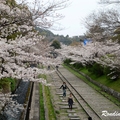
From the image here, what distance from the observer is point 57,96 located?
2166 cm

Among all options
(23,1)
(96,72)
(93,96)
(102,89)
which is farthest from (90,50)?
(23,1)

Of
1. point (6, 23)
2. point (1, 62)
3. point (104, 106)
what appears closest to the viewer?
point (6, 23)

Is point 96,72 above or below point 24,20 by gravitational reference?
below

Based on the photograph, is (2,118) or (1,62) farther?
(2,118)

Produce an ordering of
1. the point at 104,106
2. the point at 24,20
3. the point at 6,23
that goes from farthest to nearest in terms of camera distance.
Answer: the point at 104,106
the point at 6,23
the point at 24,20

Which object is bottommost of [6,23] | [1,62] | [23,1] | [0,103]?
[0,103]

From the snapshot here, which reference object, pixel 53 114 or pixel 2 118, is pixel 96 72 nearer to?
pixel 53 114

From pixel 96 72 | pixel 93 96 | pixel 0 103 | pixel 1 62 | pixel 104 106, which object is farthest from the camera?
pixel 96 72

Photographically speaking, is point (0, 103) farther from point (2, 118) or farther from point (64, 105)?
point (64, 105)

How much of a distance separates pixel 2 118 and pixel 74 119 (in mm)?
4412

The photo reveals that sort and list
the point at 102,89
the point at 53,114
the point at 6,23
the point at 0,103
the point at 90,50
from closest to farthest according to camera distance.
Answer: the point at 6,23
the point at 0,103
the point at 53,114
the point at 102,89
the point at 90,50

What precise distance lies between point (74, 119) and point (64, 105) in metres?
3.77

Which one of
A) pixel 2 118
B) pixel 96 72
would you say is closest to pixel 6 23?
pixel 2 118

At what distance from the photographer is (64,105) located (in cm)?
1797
